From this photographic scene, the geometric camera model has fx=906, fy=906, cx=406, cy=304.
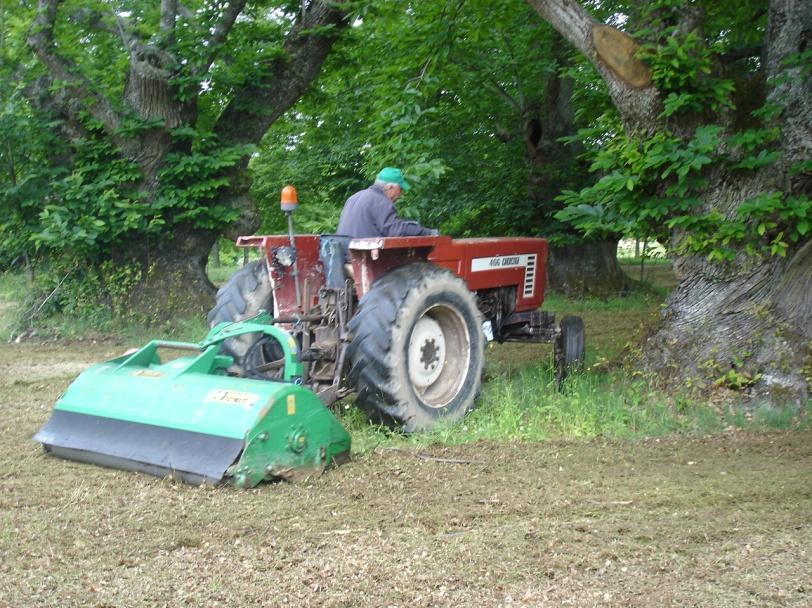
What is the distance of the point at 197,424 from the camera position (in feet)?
15.4

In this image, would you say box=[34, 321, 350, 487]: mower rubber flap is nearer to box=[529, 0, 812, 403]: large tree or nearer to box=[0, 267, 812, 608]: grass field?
box=[0, 267, 812, 608]: grass field

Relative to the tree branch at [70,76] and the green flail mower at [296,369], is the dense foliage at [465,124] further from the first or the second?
the green flail mower at [296,369]

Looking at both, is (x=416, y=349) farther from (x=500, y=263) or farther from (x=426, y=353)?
(x=500, y=263)

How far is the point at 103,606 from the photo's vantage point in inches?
125

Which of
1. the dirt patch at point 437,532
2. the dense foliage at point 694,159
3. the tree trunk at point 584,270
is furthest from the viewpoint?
the tree trunk at point 584,270

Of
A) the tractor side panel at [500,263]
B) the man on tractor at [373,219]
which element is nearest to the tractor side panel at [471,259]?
the tractor side panel at [500,263]

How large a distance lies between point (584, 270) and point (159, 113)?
7390 mm

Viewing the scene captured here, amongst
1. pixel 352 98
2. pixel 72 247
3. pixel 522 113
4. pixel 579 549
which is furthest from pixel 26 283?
pixel 579 549

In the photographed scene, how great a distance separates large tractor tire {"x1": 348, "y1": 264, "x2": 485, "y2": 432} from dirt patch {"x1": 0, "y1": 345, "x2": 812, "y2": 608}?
1.13 ft

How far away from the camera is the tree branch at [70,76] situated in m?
10.7

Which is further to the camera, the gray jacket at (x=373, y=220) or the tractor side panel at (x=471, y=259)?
the gray jacket at (x=373, y=220)

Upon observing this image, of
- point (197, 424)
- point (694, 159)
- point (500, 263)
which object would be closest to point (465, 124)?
point (500, 263)

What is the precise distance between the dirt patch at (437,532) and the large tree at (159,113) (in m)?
6.18

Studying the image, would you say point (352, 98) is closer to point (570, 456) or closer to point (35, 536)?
point (570, 456)
